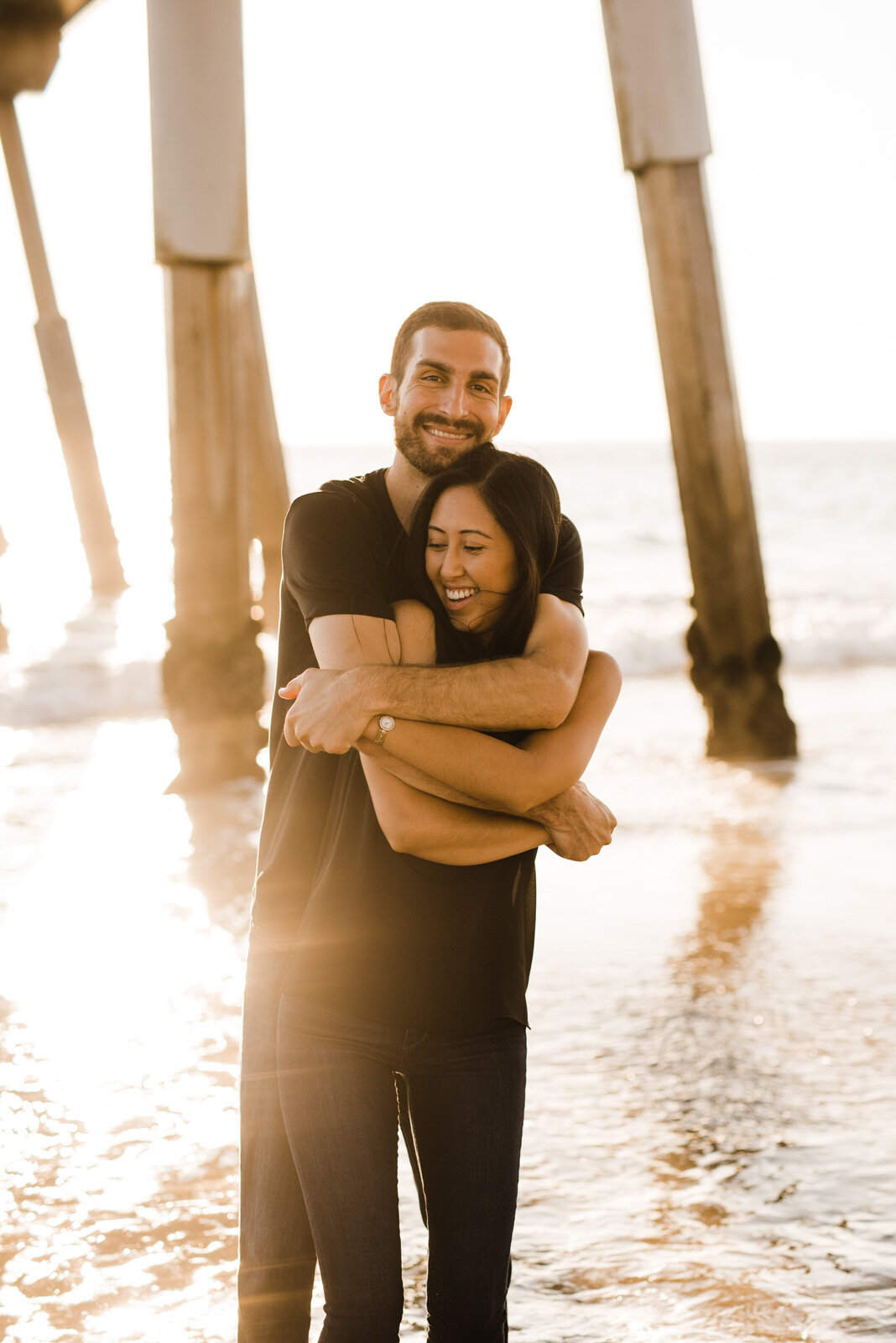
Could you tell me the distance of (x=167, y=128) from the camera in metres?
5.79

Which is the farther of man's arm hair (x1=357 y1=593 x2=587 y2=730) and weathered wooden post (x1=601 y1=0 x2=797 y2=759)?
weathered wooden post (x1=601 y1=0 x2=797 y2=759)

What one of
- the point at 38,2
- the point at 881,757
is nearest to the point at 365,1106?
the point at 881,757

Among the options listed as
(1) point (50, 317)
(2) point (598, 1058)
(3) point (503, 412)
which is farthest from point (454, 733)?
(1) point (50, 317)

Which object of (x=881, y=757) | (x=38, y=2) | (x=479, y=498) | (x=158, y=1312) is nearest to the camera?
(x=479, y=498)

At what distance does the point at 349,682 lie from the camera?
5.75ft

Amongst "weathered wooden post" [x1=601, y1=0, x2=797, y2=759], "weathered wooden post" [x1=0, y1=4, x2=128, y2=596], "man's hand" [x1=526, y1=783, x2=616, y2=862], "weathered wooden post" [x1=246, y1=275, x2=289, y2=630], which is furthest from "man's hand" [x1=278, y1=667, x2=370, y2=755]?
"weathered wooden post" [x1=0, y1=4, x2=128, y2=596]

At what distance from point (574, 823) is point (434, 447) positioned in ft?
2.02

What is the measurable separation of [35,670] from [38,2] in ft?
18.8

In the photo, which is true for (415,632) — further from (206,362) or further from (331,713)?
(206,362)

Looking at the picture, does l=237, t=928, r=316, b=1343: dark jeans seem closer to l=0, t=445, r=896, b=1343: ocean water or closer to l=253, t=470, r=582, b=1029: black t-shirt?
l=253, t=470, r=582, b=1029: black t-shirt

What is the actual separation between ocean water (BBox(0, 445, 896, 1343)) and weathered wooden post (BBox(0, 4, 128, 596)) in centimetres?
507

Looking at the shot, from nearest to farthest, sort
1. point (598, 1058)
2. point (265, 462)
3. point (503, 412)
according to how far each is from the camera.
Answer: point (503, 412), point (598, 1058), point (265, 462)

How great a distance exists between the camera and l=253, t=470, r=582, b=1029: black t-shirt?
1.76m

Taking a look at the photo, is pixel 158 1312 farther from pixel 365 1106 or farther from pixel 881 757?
pixel 881 757
